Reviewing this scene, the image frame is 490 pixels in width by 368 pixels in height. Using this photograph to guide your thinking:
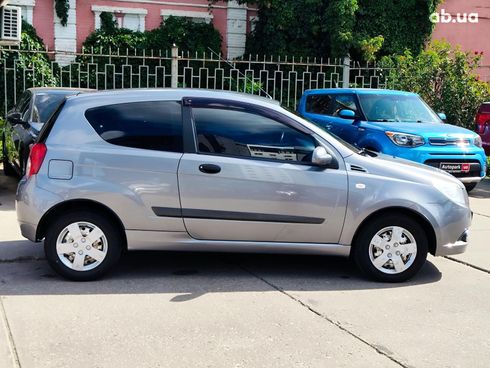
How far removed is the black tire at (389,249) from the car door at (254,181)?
25 centimetres

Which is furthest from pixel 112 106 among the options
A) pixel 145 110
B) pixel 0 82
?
Result: pixel 0 82

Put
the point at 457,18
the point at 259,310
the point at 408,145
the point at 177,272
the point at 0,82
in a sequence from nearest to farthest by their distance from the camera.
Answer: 1. the point at 259,310
2. the point at 177,272
3. the point at 408,145
4. the point at 0,82
5. the point at 457,18

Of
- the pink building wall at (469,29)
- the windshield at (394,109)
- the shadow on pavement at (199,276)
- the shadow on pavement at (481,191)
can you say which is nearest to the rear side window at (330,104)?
the windshield at (394,109)

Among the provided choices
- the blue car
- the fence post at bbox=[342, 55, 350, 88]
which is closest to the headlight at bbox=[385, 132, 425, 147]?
the blue car

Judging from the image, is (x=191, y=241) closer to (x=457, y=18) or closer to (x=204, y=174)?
(x=204, y=174)

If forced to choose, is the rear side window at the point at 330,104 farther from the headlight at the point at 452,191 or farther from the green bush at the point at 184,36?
the green bush at the point at 184,36

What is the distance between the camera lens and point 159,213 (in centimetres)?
534

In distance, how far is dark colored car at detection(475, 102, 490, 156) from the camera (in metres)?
11.3

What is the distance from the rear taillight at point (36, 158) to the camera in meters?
5.30

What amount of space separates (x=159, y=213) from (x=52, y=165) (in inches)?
39.8

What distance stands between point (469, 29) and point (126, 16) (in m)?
12.9

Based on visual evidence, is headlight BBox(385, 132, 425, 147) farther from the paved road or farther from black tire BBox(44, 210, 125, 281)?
black tire BBox(44, 210, 125, 281)

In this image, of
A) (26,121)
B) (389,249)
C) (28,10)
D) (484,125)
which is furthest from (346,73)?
(389,249)

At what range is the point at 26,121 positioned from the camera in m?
9.62
